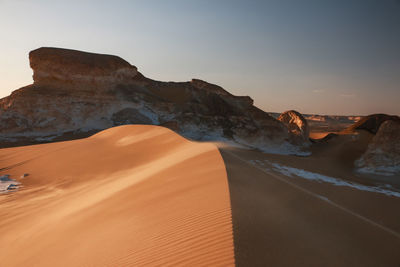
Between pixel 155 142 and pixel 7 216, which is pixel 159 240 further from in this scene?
pixel 155 142

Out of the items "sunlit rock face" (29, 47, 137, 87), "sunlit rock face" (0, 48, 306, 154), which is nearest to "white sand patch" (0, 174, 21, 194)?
"sunlit rock face" (0, 48, 306, 154)

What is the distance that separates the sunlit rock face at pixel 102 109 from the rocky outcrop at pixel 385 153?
254 inches

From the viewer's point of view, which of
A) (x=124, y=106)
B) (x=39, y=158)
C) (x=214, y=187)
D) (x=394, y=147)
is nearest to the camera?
(x=214, y=187)

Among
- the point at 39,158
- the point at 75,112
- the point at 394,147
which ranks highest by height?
the point at 75,112

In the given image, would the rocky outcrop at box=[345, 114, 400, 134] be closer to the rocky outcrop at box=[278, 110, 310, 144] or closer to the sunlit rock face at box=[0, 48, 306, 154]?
the rocky outcrop at box=[278, 110, 310, 144]

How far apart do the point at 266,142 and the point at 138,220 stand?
19418mm

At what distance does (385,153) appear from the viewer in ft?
46.0

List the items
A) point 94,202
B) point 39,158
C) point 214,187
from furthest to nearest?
point 39,158 < point 94,202 < point 214,187

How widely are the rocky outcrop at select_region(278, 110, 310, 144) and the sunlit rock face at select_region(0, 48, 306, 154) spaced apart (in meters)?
1.06

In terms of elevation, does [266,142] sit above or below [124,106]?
below

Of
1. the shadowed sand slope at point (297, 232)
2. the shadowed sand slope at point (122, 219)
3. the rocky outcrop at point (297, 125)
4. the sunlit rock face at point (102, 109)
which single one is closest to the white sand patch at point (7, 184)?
the shadowed sand slope at point (122, 219)

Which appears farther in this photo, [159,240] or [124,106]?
[124,106]

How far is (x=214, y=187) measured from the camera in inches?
133

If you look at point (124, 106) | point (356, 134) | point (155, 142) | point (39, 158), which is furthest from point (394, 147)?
point (124, 106)
